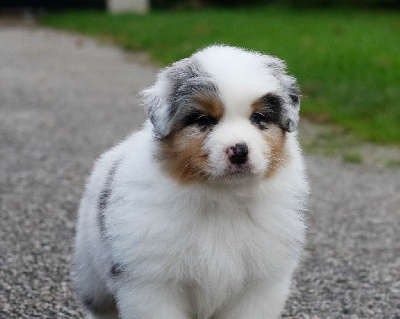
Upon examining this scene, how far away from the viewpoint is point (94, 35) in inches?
800

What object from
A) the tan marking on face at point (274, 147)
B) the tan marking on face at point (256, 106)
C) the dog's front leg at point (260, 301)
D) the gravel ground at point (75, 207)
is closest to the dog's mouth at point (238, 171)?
the tan marking on face at point (274, 147)

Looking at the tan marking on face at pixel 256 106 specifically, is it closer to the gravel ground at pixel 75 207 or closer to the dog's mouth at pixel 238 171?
the dog's mouth at pixel 238 171

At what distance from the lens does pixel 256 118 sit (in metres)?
3.27

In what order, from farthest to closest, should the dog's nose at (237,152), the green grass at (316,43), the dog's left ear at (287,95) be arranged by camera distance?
the green grass at (316,43) → the dog's left ear at (287,95) → the dog's nose at (237,152)

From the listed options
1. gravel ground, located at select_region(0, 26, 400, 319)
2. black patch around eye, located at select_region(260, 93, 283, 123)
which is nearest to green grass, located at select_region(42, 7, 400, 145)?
gravel ground, located at select_region(0, 26, 400, 319)

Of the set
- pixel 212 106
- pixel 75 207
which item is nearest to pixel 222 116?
pixel 212 106

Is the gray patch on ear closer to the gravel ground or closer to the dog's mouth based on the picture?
the dog's mouth

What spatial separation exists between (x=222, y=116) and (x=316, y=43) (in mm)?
13543

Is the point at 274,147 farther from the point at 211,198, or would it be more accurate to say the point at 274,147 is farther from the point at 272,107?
the point at 211,198

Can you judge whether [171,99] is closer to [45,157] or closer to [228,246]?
[228,246]

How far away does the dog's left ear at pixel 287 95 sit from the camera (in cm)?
337

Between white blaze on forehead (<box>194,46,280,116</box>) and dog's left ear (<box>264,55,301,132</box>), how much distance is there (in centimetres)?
7

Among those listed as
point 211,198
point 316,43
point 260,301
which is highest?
point 211,198

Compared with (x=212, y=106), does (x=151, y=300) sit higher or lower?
lower
